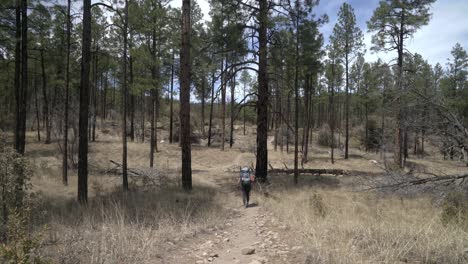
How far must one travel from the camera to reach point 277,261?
189 inches

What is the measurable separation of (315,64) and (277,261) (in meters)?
16.4

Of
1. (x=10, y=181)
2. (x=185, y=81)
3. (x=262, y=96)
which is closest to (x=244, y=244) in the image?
(x=10, y=181)

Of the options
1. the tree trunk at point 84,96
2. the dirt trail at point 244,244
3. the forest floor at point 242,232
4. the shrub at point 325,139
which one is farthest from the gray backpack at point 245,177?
the shrub at point 325,139

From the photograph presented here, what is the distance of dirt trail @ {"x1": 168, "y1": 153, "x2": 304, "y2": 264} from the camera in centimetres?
510

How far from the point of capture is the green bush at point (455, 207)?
6.14m

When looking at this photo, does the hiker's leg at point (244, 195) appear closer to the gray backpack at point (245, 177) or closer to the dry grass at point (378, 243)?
the gray backpack at point (245, 177)

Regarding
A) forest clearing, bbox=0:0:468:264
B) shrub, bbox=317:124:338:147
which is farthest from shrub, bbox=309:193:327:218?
shrub, bbox=317:124:338:147

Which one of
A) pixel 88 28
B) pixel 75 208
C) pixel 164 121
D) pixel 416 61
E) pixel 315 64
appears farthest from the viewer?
pixel 164 121

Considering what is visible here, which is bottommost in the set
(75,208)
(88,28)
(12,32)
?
(75,208)

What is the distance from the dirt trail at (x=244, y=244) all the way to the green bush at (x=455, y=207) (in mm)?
3054

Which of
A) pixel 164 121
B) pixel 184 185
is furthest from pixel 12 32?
pixel 164 121

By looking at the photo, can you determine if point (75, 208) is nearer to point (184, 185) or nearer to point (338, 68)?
point (184, 185)

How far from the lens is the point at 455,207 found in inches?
255

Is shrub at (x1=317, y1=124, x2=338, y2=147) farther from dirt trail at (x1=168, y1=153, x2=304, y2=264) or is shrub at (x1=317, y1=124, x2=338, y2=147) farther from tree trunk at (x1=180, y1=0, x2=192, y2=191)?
dirt trail at (x1=168, y1=153, x2=304, y2=264)
